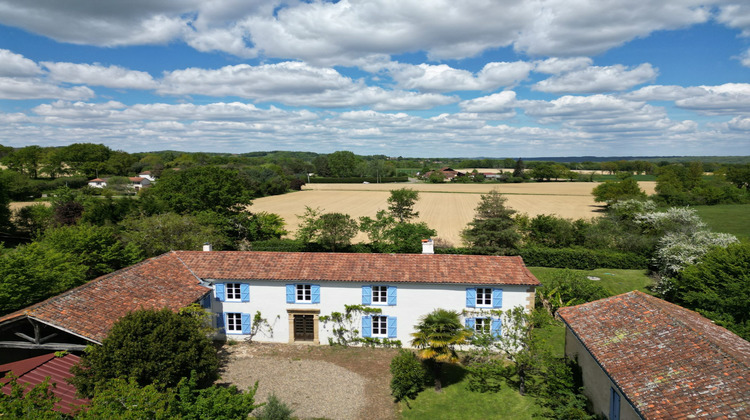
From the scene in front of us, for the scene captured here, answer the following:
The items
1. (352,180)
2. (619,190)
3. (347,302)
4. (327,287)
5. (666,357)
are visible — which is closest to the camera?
(666,357)

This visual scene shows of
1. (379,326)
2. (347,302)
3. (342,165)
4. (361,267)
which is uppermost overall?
(342,165)

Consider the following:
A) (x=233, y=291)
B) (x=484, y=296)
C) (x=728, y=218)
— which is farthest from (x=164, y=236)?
(x=728, y=218)

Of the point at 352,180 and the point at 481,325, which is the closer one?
the point at 481,325

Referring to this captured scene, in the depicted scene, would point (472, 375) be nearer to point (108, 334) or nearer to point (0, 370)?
point (108, 334)

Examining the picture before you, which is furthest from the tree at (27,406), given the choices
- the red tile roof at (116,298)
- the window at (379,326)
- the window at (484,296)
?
the window at (484,296)

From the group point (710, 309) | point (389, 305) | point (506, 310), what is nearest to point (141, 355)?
point (389, 305)

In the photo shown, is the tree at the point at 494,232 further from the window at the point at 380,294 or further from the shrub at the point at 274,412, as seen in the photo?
the shrub at the point at 274,412

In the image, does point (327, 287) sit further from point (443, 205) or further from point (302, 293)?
point (443, 205)
